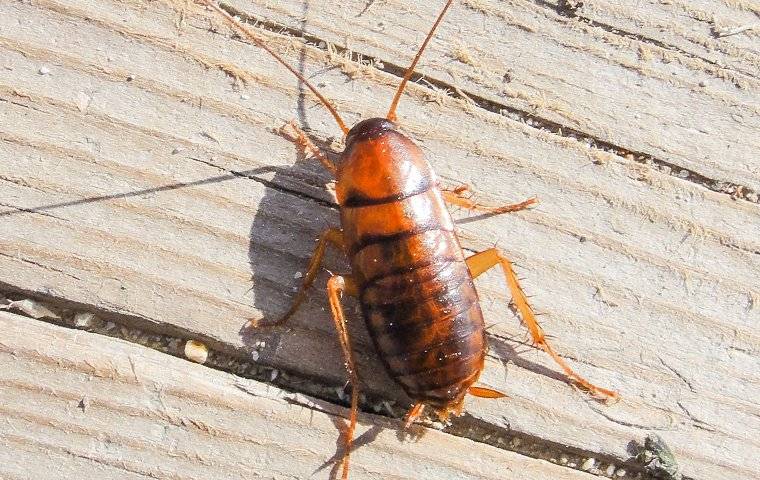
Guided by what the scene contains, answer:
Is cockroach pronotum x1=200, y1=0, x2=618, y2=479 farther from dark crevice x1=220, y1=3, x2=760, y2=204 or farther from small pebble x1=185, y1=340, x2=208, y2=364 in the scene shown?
small pebble x1=185, y1=340, x2=208, y2=364

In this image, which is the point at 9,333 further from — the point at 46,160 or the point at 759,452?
the point at 759,452

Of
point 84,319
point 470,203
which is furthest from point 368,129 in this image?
point 84,319

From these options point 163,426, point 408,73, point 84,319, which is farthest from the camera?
point 408,73

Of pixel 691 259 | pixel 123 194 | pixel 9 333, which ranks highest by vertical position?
pixel 691 259

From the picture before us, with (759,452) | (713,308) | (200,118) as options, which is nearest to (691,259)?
(713,308)

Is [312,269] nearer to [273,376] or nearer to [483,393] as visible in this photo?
[273,376]

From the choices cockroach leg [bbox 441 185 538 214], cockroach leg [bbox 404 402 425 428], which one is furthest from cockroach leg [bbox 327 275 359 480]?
cockroach leg [bbox 441 185 538 214]

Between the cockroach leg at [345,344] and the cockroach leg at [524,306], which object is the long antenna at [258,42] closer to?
the cockroach leg at [345,344]
